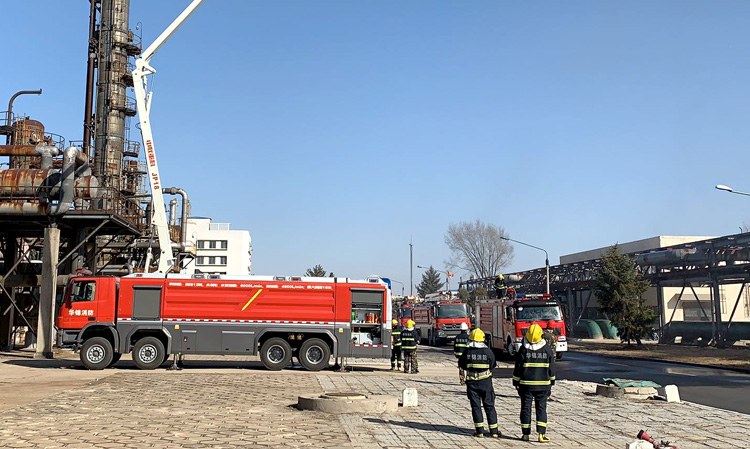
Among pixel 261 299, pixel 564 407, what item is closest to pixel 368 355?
pixel 261 299

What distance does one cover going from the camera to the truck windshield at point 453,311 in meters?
39.2

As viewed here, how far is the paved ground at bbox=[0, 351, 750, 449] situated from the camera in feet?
33.0

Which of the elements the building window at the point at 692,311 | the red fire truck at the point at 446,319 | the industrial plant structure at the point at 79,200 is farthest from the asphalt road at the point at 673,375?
the building window at the point at 692,311

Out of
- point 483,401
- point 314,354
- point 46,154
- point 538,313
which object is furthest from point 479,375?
point 46,154

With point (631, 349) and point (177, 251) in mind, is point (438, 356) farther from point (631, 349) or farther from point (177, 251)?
point (177, 251)

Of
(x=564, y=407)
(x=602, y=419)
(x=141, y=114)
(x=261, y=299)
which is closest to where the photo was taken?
(x=602, y=419)

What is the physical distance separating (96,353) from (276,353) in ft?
20.0

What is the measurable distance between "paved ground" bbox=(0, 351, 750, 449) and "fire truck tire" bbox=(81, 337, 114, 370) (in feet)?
5.82

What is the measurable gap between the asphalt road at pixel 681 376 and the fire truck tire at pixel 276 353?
9.48 metres

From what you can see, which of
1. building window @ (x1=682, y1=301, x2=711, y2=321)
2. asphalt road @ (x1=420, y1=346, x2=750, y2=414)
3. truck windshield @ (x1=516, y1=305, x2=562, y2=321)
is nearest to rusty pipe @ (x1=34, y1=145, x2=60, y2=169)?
asphalt road @ (x1=420, y1=346, x2=750, y2=414)

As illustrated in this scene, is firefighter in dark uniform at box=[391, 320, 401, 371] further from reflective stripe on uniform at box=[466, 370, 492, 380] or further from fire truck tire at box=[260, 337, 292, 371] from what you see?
reflective stripe on uniform at box=[466, 370, 492, 380]

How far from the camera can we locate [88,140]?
41.6 metres

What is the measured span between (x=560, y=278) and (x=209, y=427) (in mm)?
52796

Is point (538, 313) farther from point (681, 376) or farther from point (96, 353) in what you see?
point (96, 353)
